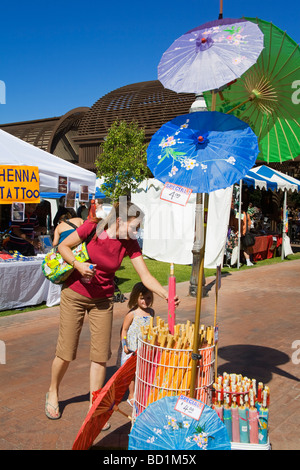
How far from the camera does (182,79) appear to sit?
2734 millimetres

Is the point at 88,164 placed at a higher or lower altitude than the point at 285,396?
higher

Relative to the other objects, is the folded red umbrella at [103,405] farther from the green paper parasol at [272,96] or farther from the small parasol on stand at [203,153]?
the green paper parasol at [272,96]

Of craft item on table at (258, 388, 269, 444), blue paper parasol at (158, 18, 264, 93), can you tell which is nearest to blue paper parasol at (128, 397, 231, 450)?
craft item on table at (258, 388, 269, 444)

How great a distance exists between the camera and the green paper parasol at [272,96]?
318 cm

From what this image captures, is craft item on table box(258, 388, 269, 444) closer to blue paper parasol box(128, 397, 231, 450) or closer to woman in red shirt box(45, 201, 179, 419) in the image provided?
blue paper parasol box(128, 397, 231, 450)

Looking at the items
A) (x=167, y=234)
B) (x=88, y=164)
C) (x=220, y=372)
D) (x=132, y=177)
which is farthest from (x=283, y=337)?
(x=88, y=164)

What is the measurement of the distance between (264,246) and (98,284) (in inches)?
529

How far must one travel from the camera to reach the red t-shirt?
3422mm

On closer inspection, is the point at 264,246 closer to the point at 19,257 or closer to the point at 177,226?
the point at 177,226

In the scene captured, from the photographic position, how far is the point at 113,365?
5.11 metres

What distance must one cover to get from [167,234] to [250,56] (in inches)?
450

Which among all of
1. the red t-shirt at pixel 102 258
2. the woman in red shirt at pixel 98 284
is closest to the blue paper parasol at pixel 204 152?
the woman in red shirt at pixel 98 284
